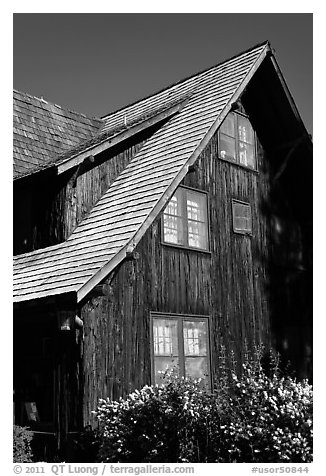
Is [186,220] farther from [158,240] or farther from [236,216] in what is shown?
[236,216]

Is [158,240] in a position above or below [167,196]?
below

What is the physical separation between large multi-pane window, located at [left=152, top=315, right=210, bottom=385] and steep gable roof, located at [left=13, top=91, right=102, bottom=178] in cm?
452

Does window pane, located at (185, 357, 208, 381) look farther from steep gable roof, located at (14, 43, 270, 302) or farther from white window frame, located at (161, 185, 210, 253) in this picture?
steep gable roof, located at (14, 43, 270, 302)

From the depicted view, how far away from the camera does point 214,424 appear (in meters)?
9.20

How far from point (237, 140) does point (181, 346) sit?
205 inches

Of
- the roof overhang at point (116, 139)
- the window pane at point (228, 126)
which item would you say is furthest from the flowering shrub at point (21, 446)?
the window pane at point (228, 126)

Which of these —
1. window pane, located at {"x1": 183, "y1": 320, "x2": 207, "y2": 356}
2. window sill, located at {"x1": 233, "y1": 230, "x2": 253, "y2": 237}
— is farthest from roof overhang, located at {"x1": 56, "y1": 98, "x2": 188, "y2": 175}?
window pane, located at {"x1": 183, "y1": 320, "x2": 207, "y2": 356}

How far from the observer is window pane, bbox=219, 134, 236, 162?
14.8m

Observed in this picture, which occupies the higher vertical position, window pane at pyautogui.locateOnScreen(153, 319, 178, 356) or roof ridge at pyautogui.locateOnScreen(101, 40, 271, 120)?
roof ridge at pyautogui.locateOnScreen(101, 40, 271, 120)

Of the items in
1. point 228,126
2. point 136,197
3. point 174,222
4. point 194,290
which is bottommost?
point 194,290

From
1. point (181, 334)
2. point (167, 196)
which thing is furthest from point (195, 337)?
point (167, 196)

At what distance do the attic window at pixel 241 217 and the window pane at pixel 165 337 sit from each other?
9.88ft

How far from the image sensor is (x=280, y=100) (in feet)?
52.0
